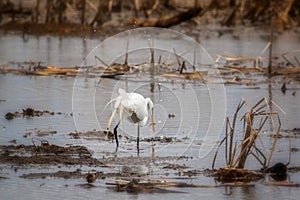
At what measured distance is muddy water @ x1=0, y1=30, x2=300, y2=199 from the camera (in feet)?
23.3

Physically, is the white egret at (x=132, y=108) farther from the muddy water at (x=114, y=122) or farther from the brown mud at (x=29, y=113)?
the brown mud at (x=29, y=113)

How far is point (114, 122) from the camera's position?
955cm

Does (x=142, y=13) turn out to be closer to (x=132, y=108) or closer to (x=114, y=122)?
(x=114, y=122)

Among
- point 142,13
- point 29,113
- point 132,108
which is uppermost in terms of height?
point 142,13

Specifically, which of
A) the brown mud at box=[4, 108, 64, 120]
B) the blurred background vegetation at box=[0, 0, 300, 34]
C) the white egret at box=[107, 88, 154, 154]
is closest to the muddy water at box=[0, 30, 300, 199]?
the brown mud at box=[4, 108, 64, 120]

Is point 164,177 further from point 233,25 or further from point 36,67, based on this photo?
point 233,25

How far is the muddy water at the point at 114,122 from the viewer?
7109 millimetres

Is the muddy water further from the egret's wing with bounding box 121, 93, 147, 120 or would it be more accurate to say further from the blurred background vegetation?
the blurred background vegetation

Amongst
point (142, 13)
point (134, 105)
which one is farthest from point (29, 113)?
point (142, 13)

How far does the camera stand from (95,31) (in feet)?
69.4

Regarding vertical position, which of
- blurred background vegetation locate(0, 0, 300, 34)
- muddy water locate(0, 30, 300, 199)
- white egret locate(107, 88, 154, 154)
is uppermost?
blurred background vegetation locate(0, 0, 300, 34)

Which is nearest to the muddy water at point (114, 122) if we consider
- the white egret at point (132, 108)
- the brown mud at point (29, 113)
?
the brown mud at point (29, 113)

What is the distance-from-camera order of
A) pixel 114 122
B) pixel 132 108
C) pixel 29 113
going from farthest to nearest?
pixel 29 113 < pixel 114 122 < pixel 132 108

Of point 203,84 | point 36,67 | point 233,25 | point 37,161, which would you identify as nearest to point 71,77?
point 36,67
